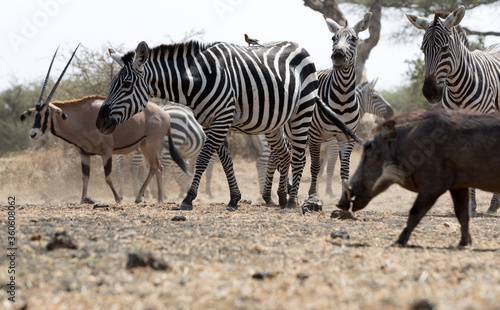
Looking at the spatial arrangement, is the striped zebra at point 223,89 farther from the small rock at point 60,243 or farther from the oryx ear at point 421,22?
the small rock at point 60,243

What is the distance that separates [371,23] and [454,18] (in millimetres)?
15131

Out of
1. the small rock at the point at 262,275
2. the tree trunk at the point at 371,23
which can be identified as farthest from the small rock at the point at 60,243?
the tree trunk at the point at 371,23

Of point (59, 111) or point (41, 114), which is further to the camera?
point (59, 111)

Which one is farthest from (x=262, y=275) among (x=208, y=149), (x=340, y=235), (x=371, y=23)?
(x=371, y=23)

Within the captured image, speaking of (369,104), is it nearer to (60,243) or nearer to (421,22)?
(421,22)

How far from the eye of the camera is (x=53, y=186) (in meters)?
15.8

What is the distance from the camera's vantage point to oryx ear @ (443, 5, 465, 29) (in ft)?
26.2

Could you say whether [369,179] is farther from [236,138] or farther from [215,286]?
[236,138]

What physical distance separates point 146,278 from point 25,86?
26.3 metres

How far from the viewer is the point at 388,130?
507 centimetres

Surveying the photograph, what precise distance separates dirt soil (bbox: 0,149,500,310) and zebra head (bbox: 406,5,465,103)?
2168 millimetres

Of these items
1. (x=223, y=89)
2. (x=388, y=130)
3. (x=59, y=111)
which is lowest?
(x=388, y=130)

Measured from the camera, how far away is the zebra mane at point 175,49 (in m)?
7.68

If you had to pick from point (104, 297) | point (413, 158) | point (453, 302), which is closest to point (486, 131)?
point (413, 158)
